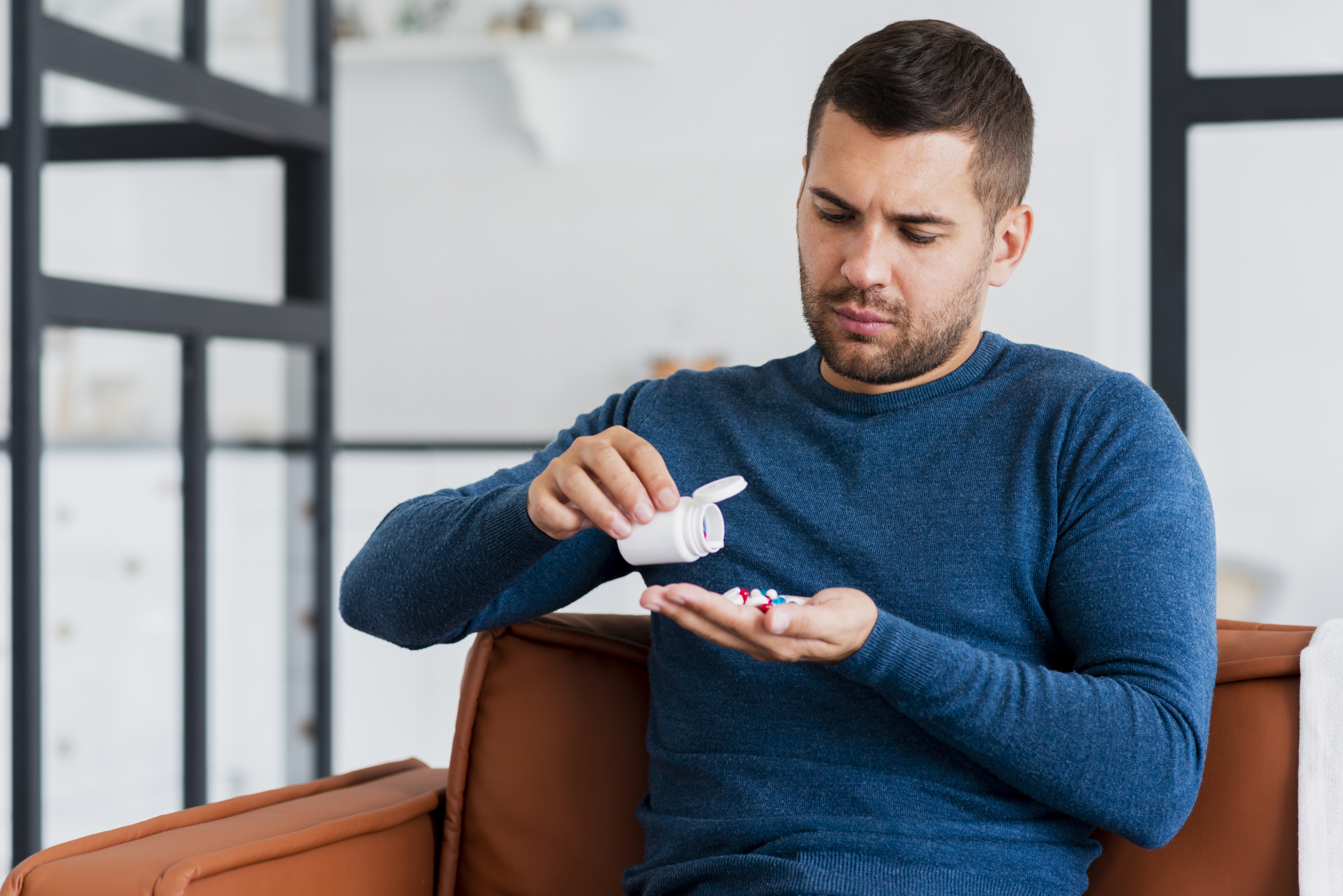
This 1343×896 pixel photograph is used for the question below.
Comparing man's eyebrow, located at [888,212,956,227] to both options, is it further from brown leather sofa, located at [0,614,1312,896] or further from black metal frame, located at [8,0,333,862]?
black metal frame, located at [8,0,333,862]

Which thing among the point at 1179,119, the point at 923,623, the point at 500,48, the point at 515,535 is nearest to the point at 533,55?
the point at 500,48

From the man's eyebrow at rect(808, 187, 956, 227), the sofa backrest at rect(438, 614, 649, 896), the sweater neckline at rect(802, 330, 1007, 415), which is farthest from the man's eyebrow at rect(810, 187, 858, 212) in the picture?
the sofa backrest at rect(438, 614, 649, 896)

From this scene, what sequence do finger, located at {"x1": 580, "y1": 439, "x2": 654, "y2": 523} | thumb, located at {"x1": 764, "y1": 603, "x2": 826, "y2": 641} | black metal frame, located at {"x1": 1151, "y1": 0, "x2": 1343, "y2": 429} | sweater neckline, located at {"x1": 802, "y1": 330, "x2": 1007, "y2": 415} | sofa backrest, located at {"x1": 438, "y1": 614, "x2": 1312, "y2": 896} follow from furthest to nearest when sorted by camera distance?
black metal frame, located at {"x1": 1151, "y1": 0, "x2": 1343, "y2": 429}
sofa backrest, located at {"x1": 438, "y1": 614, "x2": 1312, "y2": 896}
sweater neckline, located at {"x1": 802, "y1": 330, "x2": 1007, "y2": 415}
finger, located at {"x1": 580, "y1": 439, "x2": 654, "y2": 523}
thumb, located at {"x1": 764, "y1": 603, "x2": 826, "y2": 641}

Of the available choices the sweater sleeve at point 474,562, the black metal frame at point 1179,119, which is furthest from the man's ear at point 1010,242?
the black metal frame at point 1179,119

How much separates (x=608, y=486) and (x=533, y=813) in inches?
18.7

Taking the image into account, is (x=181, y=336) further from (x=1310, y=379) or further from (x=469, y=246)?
(x=1310, y=379)

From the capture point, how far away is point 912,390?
1.18 metres

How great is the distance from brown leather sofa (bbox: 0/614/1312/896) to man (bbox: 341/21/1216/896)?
9 centimetres

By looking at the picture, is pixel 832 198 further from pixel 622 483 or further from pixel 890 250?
pixel 622 483

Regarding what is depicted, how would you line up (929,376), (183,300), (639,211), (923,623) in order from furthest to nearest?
(639,211) → (183,300) → (929,376) → (923,623)

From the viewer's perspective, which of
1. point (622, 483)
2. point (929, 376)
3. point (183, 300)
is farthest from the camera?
point (183, 300)

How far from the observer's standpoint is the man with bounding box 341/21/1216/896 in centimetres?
98

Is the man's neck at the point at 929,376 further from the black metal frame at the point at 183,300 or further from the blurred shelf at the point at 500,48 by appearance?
the blurred shelf at the point at 500,48

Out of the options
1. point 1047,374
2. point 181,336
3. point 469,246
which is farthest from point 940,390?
point 469,246
